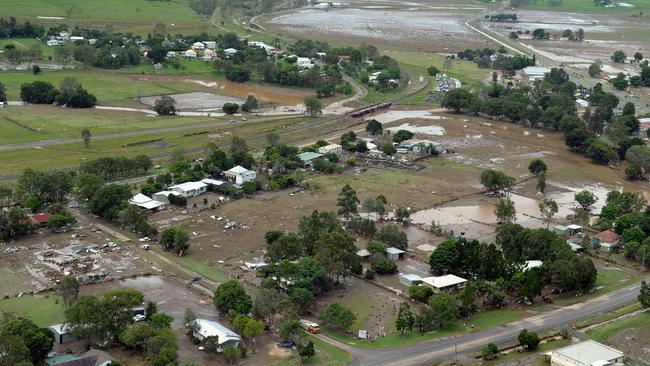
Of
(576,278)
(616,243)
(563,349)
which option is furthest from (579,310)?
(616,243)

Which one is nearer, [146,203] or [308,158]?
[146,203]

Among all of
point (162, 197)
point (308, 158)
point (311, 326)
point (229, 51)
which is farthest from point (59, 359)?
point (229, 51)

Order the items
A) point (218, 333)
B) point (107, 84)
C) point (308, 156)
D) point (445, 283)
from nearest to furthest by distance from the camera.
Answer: point (218, 333), point (445, 283), point (308, 156), point (107, 84)

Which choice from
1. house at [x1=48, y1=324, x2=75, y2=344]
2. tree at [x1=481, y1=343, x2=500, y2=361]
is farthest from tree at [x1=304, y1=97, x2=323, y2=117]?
tree at [x1=481, y1=343, x2=500, y2=361]

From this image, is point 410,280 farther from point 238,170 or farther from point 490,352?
point 238,170

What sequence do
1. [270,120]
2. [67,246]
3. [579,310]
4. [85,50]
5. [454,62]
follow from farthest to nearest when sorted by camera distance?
[454,62] < [85,50] < [270,120] < [67,246] < [579,310]

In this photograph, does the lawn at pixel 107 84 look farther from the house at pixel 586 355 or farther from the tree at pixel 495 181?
the house at pixel 586 355

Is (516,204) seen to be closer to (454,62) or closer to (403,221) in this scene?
Answer: (403,221)
